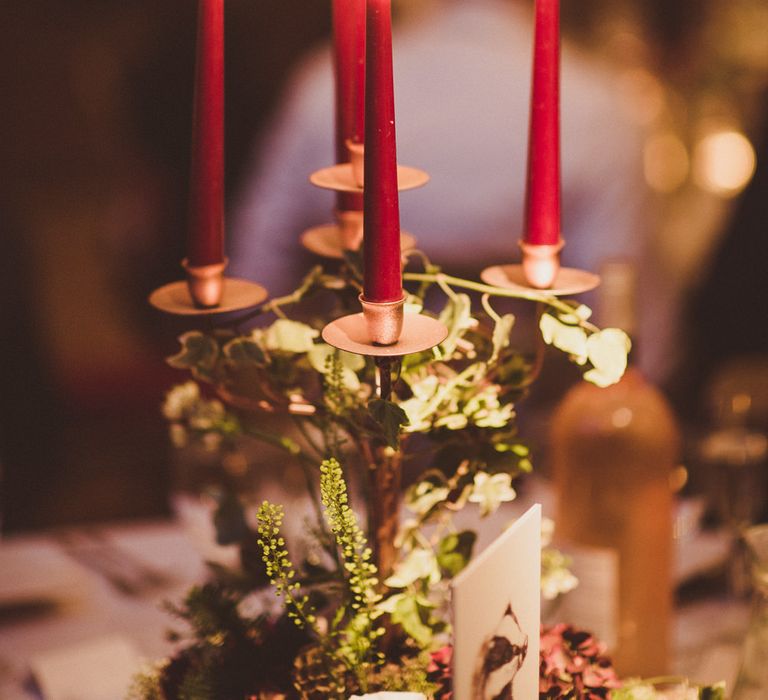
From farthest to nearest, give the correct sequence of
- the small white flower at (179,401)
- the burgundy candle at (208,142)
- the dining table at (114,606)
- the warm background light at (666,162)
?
the warm background light at (666,162)
the dining table at (114,606)
the small white flower at (179,401)
the burgundy candle at (208,142)

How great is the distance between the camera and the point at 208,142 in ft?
2.57

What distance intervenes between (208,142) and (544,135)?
0.26 meters

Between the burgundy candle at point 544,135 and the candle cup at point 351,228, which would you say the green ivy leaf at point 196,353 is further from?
the burgundy candle at point 544,135

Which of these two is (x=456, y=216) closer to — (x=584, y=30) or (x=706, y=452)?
(x=706, y=452)

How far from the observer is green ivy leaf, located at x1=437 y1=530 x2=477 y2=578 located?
0.83 m

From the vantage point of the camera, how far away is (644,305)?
138 inches

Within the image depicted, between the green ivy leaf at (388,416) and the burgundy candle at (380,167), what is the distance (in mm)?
69

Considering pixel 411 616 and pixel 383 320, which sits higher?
pixel 383 320

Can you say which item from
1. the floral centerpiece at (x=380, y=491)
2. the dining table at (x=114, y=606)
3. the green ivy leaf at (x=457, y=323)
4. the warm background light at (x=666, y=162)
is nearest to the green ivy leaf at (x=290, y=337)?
the floral centerpiece at (x=380, y=491)

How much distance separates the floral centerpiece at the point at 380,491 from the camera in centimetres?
77

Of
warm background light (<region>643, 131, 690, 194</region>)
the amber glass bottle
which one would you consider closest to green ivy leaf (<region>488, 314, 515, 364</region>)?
the amber glass bottle

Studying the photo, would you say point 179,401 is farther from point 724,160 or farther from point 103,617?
point 724,160

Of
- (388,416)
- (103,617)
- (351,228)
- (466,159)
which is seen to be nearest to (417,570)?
(388,416)

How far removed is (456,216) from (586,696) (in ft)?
7.28
